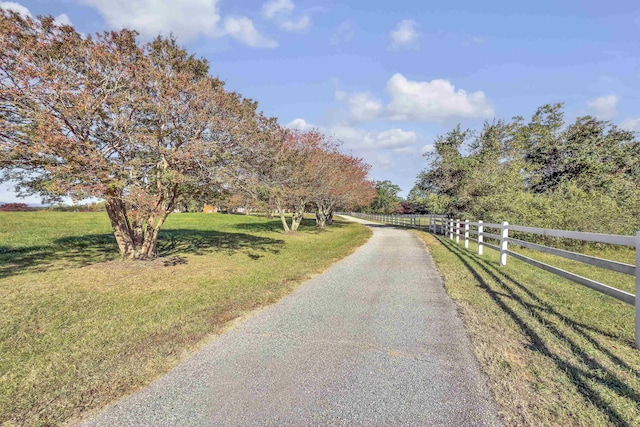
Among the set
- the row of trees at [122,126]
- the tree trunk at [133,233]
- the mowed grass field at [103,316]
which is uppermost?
the row of trees at [122,126]

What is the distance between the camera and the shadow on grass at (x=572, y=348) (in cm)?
253

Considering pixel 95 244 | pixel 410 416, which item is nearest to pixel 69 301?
pixel 410 416

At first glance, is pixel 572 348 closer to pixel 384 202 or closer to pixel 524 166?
pixel 524 166

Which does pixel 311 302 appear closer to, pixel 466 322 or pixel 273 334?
Answer: pixel 273 334

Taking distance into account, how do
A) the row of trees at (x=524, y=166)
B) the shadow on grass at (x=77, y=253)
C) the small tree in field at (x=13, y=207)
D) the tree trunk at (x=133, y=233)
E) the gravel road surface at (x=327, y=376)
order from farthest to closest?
1. the small tree in field at (x=13, y=207)
2. the row of trees at (x=524, y=166)
3. the tree trunk at (x=133, y=233)
4. the shadow on grass at (x=77, y=253)
5. the gravel road surface at (x=327, y=376)

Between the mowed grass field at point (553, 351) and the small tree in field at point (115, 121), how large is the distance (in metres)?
7.06

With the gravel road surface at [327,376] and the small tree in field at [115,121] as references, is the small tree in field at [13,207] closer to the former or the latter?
the small tree in field at [115,121]

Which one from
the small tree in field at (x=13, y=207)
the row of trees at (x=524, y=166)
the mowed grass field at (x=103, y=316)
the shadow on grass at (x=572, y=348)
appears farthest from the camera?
the small tree in field at (x=13, y=207)

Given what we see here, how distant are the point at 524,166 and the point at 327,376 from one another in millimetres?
22417

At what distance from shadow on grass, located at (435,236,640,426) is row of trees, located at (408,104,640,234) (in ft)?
38.3

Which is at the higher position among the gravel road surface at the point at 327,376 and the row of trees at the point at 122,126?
the row of trees at the point at 122,126

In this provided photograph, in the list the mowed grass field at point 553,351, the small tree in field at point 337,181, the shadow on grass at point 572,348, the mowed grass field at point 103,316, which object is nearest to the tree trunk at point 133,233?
the mowed grass field at point 103,316

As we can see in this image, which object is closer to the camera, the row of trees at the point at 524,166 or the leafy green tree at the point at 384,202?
the row of trees at the point at 524,166

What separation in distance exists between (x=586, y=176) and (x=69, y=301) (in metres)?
27.7
